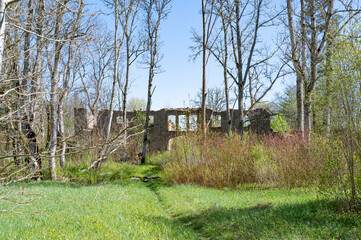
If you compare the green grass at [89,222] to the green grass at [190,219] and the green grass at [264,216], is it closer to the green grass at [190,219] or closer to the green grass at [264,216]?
the green grass at [190,219]

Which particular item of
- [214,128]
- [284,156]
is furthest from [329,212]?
[214,128]

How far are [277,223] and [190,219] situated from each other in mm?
2381

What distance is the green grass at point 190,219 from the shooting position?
5.00 meters

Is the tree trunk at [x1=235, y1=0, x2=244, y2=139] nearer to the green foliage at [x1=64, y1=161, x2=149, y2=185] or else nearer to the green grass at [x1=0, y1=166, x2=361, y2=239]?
the green foliage at [x1=64, y1=161, x2=149, y2=185]

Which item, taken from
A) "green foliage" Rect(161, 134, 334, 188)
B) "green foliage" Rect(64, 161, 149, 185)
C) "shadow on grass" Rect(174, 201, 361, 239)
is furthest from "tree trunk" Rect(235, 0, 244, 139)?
"shadow on grass" Rect(174, 201, 361, 239)

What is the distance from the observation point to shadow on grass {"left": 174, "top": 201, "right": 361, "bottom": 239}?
486 cm

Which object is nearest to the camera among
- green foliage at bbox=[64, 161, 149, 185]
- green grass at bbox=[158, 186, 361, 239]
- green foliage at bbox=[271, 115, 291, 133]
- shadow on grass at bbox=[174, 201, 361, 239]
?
shadow on grass at bbox=[174, 201, 361, 239]

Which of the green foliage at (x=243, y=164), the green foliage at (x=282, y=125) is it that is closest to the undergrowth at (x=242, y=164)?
the green foliage at (x=243, y=164)

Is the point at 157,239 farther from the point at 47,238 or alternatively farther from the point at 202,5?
the point at 202,5

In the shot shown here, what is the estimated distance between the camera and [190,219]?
23.8 feet

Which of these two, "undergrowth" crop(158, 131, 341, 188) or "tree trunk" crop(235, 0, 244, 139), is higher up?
"tree trunk" crop(235, 0, 244, 139)

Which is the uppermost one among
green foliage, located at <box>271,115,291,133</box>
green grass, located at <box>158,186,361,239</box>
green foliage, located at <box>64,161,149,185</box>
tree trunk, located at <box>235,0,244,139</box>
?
tree trunk, located at <box>235,0,244,139</box>

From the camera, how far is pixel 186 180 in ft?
41.0

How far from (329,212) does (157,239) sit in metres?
3.50
